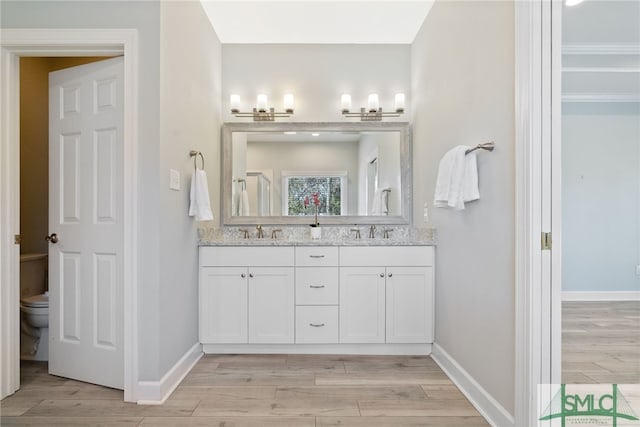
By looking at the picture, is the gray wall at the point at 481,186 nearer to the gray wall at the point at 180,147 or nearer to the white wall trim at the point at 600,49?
the white wall trim at the point at 600,49

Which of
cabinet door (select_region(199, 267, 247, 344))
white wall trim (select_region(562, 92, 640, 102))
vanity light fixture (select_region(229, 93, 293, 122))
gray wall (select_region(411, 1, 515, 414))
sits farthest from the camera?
vanity light fixture (select_region(229, 93, 293, 122))

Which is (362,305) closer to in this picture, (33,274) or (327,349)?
(327,349)

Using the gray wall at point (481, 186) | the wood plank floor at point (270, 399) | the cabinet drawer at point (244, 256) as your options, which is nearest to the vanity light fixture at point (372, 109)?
the gray wall at point (481, 186)

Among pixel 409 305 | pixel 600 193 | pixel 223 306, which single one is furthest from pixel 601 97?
pixel 223 306

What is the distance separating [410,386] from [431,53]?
2.38 meters

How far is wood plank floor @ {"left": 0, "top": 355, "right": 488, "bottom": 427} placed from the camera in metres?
1.94

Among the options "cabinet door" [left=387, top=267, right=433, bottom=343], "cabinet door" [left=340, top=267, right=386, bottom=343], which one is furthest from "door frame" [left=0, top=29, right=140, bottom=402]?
"cabinet door" [left=387, top=267, right=433, bottom=343]

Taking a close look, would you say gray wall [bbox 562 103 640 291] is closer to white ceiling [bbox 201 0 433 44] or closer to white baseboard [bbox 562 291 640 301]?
white baseboard [bbox 562 291 640 301]

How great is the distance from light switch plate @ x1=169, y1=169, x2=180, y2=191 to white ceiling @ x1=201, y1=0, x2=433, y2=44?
144 centimetres

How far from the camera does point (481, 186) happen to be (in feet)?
6.66

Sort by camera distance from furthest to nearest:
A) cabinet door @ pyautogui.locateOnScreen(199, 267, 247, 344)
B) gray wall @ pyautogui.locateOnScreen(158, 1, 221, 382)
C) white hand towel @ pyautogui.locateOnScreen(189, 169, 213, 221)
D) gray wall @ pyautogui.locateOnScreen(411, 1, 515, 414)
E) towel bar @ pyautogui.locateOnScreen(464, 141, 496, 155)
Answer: cabinet door @ pyautogui.locateOnScreen(199, 267, 247, 344) < white hand towel @ pyautogui.locateOnScreen(189, 169, 213, 221) < gray wall @ pyautogui.locateOnScreen(158, 1, 221, 382) < towel bar @ pyautogui.locateOnScreen(464, 141, 496, 155) < gray wall @ pyautogui.locateOnScreen(411, 1, 515, 414)

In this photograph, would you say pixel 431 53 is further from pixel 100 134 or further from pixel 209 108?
pixel 100 134

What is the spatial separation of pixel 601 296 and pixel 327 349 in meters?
1.83

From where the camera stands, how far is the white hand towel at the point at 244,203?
3398mm
